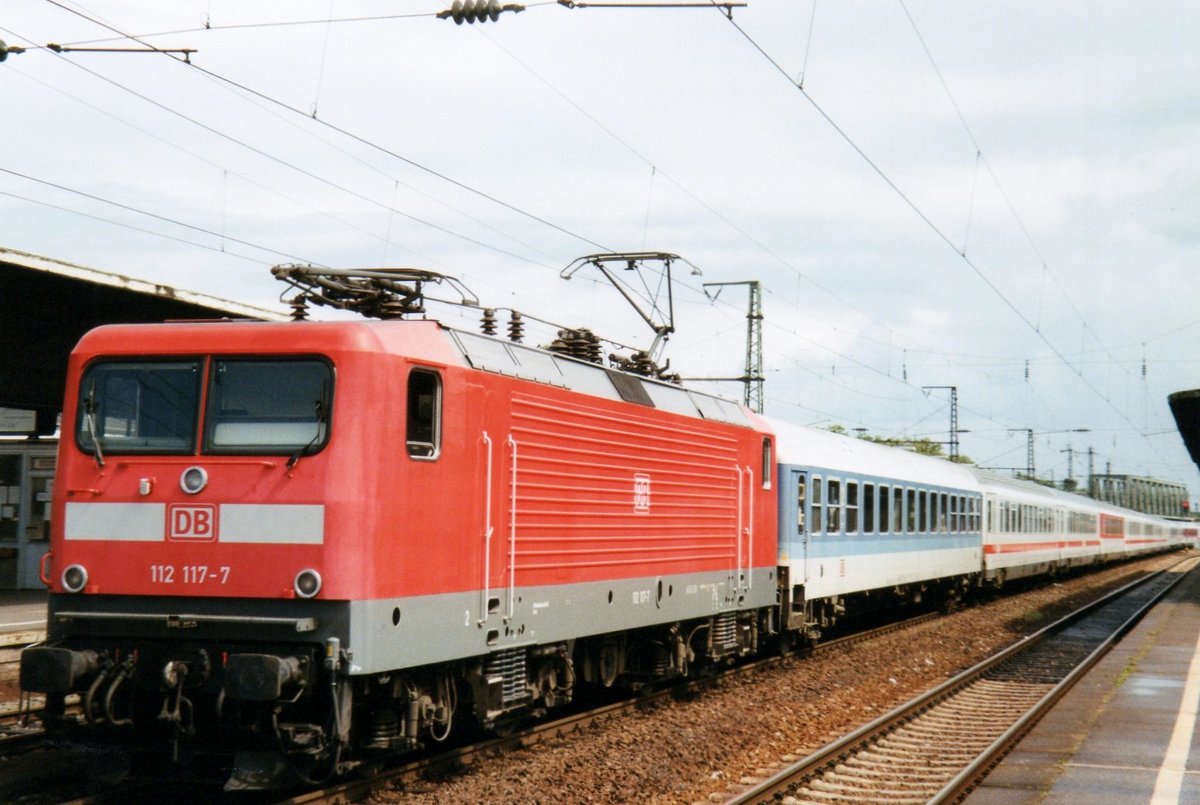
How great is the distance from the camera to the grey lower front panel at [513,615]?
841cm

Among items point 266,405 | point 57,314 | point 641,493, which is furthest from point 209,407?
point 57,314

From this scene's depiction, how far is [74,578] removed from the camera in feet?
28.0

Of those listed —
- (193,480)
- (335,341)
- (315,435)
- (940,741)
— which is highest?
(335,341)

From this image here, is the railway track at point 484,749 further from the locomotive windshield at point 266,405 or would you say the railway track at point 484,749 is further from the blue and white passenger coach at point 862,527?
the locomotive windshield at point 266,405

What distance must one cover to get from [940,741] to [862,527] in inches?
365

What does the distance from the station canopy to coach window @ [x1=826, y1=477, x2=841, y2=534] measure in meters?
8.97

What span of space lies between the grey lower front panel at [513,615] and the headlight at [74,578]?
190 cm

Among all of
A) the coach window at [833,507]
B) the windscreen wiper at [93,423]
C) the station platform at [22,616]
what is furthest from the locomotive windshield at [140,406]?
the coach window at [833,507]

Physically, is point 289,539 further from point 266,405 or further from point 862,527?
point 862,527

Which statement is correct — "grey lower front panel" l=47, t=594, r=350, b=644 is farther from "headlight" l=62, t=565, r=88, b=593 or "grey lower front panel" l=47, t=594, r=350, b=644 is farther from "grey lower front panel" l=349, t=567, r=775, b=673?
"grey lower front panel" l=349, t=567, r=775, b=673

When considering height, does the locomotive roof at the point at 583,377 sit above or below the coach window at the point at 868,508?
above

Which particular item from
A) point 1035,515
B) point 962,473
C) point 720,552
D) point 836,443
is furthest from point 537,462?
point 1035,515

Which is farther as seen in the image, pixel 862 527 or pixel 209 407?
pixel 862 527

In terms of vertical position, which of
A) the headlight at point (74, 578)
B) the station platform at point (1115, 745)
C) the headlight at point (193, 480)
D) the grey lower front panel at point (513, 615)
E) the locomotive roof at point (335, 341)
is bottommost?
the station platform at point (1115, 745)
